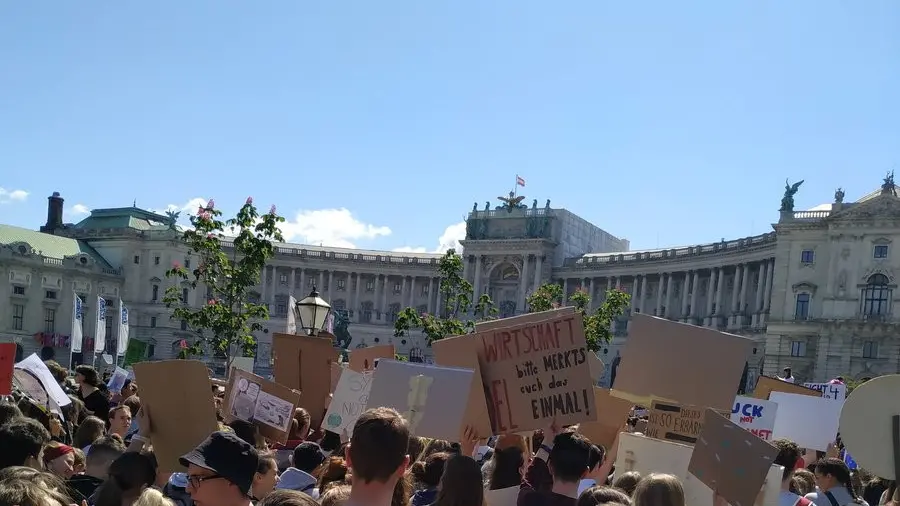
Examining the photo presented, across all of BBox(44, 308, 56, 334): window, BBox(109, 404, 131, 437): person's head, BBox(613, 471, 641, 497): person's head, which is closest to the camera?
BBox(613, 471, 641, 497): person's head

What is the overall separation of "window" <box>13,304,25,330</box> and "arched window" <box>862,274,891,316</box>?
6271 cm

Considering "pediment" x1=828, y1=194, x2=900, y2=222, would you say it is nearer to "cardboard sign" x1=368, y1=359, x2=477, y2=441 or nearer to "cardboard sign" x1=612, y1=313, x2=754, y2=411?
"cardboard sign" x1=612, y1=313, x2=754, y2=411

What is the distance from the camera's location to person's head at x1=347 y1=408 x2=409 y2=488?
5.17 m

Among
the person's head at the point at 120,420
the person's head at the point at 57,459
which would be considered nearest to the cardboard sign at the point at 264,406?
the person's head at the point at 120,420

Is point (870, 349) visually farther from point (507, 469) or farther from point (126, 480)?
point (126, 480)

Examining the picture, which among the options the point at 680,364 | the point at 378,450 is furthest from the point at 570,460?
the point at 680,364

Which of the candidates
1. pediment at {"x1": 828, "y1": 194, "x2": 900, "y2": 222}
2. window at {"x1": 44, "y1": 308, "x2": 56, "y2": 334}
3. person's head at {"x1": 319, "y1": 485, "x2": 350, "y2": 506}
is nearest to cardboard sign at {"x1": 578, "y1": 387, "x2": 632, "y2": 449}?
person's head at {"x1": 319, "y1": 485, "x2": 350, "y2": 506}

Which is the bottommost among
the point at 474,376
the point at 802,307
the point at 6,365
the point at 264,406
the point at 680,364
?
the point at 802,307

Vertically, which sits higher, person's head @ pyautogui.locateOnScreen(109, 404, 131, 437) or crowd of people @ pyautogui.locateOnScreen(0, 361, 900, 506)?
crowd of people @ pyautogui.locateOnScreen(0, 361, 900, 506)

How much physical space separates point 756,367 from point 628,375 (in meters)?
62.1

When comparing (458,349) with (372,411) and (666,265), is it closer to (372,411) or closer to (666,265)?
(372,411)

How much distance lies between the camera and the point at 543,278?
293ft

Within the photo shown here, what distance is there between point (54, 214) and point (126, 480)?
100 metres

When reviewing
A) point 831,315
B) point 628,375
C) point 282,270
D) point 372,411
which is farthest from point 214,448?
point 282,270
